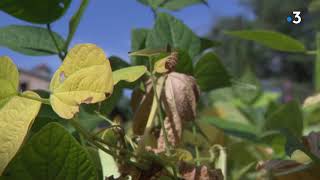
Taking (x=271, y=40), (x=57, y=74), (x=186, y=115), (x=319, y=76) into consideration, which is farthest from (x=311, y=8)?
(x=57, y=74)

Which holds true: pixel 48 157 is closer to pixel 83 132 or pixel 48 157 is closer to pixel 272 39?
pixel 83 132

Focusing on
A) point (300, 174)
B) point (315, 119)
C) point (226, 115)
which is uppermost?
point (300, 174)

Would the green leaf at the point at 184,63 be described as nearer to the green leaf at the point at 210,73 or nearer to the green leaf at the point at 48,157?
the green leaf at the point at 210,73

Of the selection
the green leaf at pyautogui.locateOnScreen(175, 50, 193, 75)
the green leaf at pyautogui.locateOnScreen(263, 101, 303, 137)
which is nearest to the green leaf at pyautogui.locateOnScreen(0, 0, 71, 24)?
the green leaf at pyautogui.locateOnScreen(175, 50, 193, 75)

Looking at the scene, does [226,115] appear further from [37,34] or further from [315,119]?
[37,34]

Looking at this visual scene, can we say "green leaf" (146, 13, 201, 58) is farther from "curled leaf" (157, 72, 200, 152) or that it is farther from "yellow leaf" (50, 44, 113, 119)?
"yellow leaf" (50, 44, 113, 119)

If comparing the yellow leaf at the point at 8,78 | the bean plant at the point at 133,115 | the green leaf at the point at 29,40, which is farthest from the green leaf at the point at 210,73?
the yellow leaf at the point at 8,78

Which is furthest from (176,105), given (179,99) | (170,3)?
(170,3)
